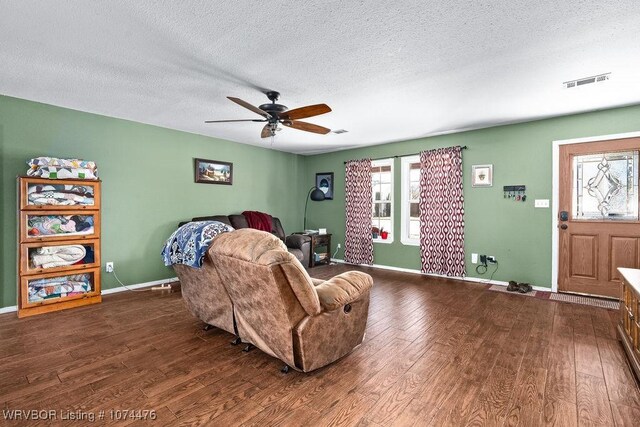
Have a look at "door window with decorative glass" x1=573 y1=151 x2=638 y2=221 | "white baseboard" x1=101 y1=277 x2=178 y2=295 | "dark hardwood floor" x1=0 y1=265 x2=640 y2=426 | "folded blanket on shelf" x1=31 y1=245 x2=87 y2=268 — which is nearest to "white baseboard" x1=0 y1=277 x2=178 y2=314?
"white baseboard" x1=101 y1=277 x2=178 y2=295

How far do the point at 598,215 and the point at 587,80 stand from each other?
190cm

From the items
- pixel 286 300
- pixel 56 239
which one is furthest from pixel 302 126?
pixel 56 239

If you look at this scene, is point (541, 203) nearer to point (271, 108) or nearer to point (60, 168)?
point (271, 108)

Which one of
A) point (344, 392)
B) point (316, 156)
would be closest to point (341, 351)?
point (344, 392)

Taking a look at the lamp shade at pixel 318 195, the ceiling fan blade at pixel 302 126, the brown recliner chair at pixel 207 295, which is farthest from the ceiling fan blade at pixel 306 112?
the lamp shade at pixel 318 195

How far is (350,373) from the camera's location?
88.0 inches

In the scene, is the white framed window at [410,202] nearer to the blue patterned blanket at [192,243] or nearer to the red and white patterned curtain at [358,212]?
the red and white patterned curtain at [358,212]

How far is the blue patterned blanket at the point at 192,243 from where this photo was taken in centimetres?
240

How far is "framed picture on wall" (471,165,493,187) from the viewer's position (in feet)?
15.7

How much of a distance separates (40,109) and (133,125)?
3.31 feet

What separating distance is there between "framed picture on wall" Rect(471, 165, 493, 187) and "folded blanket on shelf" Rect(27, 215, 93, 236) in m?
5.41

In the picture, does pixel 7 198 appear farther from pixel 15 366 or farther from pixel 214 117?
pixel 214 117

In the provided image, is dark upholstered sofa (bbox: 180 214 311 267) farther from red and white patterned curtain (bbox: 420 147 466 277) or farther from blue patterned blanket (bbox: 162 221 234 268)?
blue patterned blanket (bbox: 162 221 234 268)

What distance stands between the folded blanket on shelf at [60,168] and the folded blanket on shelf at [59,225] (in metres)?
0.48
